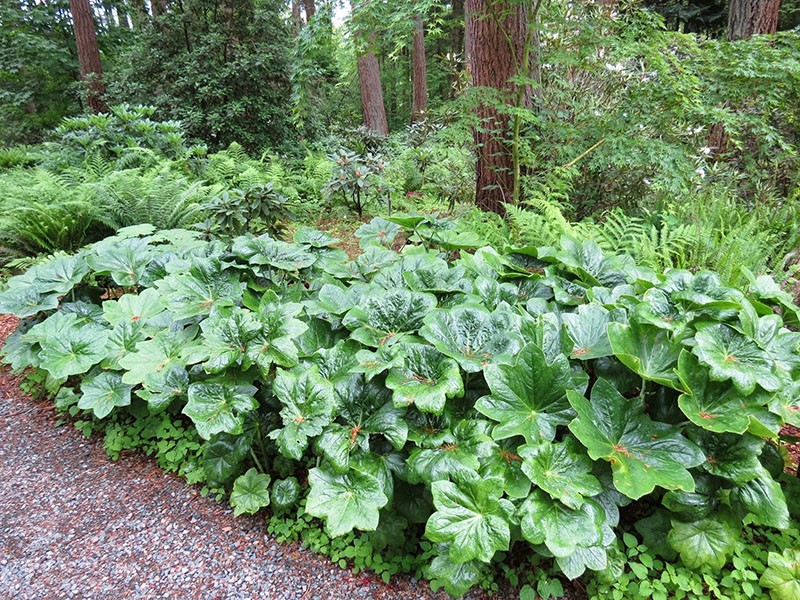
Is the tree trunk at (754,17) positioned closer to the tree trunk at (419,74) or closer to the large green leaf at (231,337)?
the large green leaf at (231,337)

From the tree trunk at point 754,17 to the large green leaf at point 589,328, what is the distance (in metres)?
5.87

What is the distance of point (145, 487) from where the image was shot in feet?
6.21

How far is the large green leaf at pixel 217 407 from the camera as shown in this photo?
58.9 inches

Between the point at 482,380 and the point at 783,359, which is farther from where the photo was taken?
the point at 482,380

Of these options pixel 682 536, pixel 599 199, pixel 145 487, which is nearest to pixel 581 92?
pixel 599 199

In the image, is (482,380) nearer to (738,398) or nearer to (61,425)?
(738,398)

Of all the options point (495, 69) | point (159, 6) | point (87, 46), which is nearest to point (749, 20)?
point (495, 69)

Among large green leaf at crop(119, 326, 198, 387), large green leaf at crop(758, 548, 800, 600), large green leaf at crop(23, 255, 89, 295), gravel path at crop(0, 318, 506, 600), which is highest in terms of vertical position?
large green leaf at crop(23, 255, 89, 295)

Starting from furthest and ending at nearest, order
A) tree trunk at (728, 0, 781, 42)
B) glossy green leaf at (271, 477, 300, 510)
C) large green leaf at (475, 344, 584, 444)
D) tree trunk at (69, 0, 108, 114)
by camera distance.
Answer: tree trunk at (69, 0, 108, 114), tree trunk at (728, 0, 781, 42), glossy green leaf at (271, 477, 300, 510), large green leaf at (475, 344, 584, 444)

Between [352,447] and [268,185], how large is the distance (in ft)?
11.0

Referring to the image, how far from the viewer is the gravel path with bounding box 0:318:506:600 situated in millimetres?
1481

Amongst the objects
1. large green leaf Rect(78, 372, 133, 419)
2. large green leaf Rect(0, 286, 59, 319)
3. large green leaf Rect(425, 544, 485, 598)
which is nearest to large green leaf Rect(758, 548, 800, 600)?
large green leaf Rect(425, 544, 485, 598)

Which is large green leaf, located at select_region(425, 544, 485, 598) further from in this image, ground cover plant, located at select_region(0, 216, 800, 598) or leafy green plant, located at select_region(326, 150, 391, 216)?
leafy green plant, located at select_region(326, 150, 391, 216)

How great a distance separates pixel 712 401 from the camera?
53.0 inches
